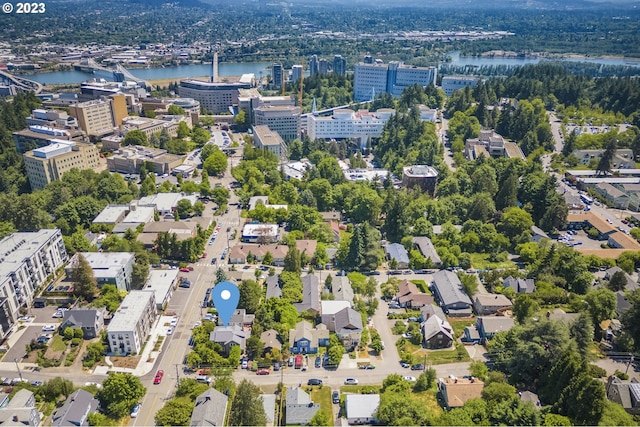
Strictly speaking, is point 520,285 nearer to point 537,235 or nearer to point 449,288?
point 449,288

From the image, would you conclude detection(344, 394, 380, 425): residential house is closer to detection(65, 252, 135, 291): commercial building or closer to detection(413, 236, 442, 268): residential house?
detection(413, 236, 442, 268): residential house

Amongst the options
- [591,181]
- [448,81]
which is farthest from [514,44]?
[591,181]

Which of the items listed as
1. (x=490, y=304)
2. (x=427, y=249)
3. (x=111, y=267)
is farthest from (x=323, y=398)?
(x=111, y=267)

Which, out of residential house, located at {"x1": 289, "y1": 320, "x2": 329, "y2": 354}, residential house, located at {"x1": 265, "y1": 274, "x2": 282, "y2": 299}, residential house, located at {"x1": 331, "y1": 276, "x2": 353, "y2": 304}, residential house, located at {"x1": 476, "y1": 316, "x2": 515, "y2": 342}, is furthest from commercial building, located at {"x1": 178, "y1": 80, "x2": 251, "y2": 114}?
residential house, located at {"x1": 476, "y1": 316, "x2": 515, "y2": 342}

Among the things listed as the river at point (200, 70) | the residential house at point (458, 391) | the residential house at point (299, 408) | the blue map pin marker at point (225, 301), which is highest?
the river at point (200, 70)

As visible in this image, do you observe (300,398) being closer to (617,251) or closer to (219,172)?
(617,251)

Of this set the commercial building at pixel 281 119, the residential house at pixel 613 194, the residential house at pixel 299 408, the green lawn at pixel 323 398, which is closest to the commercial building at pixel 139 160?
the commercial building at pixel 281 119

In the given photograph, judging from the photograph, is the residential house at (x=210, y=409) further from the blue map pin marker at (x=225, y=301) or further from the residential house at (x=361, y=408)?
the residential house at (x=361, y=408)
